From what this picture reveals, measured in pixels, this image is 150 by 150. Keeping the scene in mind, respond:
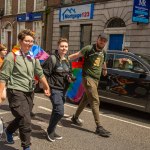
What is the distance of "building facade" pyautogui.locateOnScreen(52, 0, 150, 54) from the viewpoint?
16.4m

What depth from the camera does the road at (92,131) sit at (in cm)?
502

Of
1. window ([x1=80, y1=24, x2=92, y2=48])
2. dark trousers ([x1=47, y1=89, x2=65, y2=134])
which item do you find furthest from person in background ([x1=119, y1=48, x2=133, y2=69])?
window ([x1=80, y1=24, x2=92, y2=48])

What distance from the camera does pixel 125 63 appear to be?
24.9 ft

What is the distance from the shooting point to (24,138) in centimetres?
430

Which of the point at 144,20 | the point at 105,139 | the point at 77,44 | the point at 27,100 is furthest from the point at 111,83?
the point at 77,44

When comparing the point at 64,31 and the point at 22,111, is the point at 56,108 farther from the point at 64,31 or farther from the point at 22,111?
the point at 64,31

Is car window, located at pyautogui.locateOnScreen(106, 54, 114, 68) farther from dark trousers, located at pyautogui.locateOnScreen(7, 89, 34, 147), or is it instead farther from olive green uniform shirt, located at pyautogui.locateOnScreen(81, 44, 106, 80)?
dark trousers, located at pyautogui.locateOnScreen(7, 89, 34, 147)

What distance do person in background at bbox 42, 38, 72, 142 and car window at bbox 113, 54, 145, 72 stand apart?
253 cm

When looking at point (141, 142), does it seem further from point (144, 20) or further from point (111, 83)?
point (144, 20)

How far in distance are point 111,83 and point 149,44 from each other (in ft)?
28.4

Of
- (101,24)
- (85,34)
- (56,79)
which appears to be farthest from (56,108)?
(85,34)

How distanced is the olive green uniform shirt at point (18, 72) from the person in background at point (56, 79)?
658mm

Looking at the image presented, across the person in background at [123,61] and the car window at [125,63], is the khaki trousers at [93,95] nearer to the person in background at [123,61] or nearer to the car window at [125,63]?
the car window at [125,63]

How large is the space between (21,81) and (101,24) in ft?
48.2
